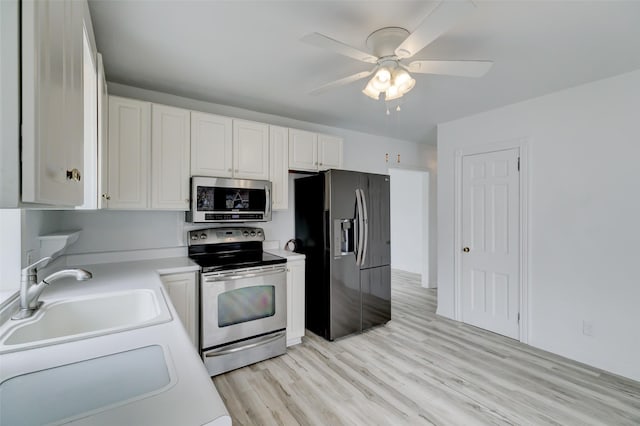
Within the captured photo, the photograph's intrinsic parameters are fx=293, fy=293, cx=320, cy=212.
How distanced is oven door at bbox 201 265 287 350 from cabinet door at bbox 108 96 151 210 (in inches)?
34.8

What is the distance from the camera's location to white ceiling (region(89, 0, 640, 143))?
1.64 meters

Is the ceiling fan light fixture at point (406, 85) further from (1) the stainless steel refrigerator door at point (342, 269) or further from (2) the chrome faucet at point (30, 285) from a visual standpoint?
(2) the chrome faucet at point (30, 285)

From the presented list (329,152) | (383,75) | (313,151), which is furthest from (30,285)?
(329,152)

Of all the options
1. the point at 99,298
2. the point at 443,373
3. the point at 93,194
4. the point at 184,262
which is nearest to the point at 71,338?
the point at 99,298

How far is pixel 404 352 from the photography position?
2.92m

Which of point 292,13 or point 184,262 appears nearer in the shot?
point 292,13

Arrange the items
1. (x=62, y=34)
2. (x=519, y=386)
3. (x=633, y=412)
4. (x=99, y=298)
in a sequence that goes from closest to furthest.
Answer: (x=62, y=34) < (x=99, y=298) < (x=633, y=412) < (x=519, y=386)

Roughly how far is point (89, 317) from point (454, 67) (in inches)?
95.7

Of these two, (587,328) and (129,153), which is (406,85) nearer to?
(129,153)

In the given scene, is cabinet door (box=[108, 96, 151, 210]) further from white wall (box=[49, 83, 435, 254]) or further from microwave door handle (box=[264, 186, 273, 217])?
microwave door handle (box=[264, 186, 273, 217])

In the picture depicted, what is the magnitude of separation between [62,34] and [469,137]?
3798 millimetres

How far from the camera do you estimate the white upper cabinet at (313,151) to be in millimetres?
3273

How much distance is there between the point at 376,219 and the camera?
139 inches

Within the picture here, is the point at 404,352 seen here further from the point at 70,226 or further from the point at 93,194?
the point at 70,226
